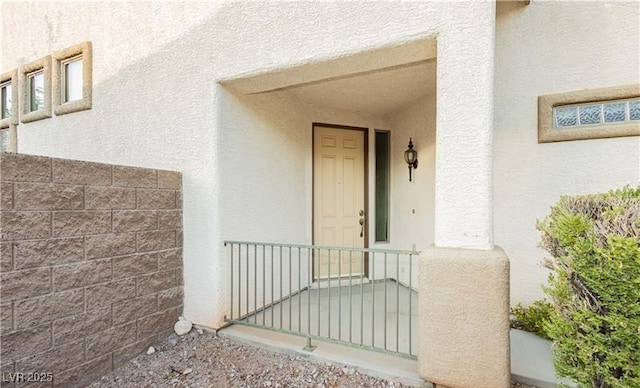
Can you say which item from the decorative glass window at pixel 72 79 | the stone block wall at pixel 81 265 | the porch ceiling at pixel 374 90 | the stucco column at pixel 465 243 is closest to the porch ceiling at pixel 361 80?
the porch ceiling at pixel 374 90

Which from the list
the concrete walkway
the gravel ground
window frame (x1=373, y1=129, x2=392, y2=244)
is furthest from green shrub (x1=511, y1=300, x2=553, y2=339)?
window frame (x1=373, y1=129, x2=392, y2=244)

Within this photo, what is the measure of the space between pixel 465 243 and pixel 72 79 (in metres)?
5.95

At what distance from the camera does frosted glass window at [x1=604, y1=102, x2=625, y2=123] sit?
299 centimetres

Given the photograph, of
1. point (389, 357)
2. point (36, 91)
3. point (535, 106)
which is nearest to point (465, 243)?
point (389, 357)

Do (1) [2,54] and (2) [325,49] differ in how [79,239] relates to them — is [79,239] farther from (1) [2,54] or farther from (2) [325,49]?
(1) [2,54]

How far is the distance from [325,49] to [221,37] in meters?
1.24

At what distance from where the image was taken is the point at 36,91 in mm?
5363

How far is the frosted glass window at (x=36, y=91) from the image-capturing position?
5240mm

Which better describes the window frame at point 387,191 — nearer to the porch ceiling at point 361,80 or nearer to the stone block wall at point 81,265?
the porch ceiling at point 361,80

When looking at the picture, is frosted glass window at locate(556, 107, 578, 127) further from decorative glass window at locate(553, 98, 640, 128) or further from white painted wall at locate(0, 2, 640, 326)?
white painted wall at locate(0, 2, 640, 326)

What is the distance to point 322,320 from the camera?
347cm

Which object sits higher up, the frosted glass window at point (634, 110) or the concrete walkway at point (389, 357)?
the frosted glass window at point (634, 110)

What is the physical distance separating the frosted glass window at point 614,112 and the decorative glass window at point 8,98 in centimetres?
861

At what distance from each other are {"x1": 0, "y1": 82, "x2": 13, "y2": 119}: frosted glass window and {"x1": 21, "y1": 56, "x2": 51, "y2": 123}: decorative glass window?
2.51ft
